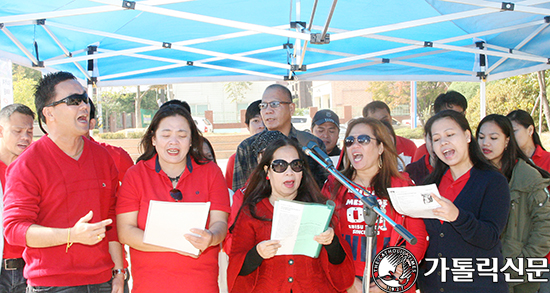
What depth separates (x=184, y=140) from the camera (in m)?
2.63

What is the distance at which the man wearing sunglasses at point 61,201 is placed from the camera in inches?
84.3

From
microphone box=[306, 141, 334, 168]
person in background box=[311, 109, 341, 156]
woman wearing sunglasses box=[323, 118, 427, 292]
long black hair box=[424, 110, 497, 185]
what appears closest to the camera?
microphone box=[306, 141, 334, 168]

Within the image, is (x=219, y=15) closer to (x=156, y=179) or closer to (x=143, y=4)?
(x=143, y=4)

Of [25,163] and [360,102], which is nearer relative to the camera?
[25,163]

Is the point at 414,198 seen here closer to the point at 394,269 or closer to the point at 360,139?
the point at 394,269

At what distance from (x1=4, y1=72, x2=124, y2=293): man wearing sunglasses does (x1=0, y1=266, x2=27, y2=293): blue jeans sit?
0.76 m

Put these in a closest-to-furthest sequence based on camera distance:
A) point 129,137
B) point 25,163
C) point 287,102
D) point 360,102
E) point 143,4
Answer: point 25,163
point 143,4
point 287,102
point 129,137
point 360,102

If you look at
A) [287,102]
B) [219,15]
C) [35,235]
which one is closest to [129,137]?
[219,15]

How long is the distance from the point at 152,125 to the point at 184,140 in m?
0.27

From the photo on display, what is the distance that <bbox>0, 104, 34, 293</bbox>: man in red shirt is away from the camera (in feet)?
9.62

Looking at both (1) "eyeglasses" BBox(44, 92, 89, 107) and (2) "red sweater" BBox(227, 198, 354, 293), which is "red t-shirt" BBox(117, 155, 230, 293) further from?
(1) "eyeglasses" BBox(44, 92, 89, 107)

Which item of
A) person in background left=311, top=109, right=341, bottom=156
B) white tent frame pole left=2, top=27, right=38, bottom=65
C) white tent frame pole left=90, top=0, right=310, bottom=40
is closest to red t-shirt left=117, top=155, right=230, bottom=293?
white tent frame pole left=90, top=0, right=310, bottom=40

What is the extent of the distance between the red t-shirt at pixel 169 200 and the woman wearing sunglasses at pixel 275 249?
6.5 inches

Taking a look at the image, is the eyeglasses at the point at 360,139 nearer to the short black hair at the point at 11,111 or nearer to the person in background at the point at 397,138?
the person in background at the point at 397,138
